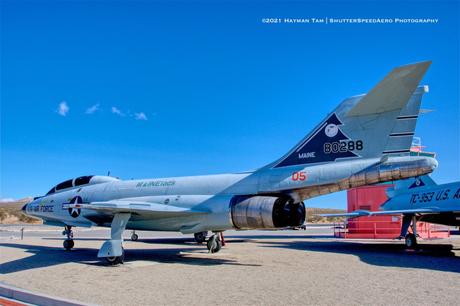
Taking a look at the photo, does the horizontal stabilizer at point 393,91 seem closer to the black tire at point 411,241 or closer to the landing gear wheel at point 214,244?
the landing gear wheel at point 214,244

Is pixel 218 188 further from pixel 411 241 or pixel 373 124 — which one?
pixel 411 241

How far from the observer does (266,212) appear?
9508 millimetres

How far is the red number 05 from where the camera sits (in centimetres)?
961

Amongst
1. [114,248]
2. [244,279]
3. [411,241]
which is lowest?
[411,241]

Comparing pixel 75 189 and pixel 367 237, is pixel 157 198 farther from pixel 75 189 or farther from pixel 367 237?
pixel 367 237

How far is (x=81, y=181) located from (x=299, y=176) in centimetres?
920

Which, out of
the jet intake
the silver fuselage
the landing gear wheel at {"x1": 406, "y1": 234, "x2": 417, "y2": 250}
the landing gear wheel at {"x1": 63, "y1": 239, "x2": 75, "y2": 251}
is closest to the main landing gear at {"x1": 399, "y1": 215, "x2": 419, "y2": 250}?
the landing gear wheel at {"x1": 406, "y1": 234, "x2": 417, "y2": 250}

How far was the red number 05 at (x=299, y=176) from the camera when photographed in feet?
31.5

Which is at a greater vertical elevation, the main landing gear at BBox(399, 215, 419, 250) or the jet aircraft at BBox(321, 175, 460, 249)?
the jet aircraft at BBox(321, 175, 460, 249)

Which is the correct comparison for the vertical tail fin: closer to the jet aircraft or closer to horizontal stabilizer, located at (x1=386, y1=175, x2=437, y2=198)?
the jet aircraft

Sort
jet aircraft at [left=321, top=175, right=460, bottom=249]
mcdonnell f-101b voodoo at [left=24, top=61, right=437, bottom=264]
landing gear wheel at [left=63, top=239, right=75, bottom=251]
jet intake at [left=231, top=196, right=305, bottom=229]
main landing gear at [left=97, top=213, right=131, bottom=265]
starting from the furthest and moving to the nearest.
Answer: jet aircraft at [left=321, top=175, right=460, bottom=249]
landing gear wheel at [left=63, top=239, right=75, bottom=251]
main landing gear at [left=97, top=213, right=131, bottom=265]
jet intake at [left=231, top=196, right=305, bottom=229]
mcdonnell f-101b voodoo at [left=24, top=61, right=437, bottom=264]

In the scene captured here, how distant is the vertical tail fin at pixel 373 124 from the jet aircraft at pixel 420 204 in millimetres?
6556

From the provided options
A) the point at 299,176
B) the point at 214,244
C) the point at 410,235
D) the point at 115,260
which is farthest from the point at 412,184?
the point at 115,260

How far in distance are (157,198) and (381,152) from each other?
667cm
